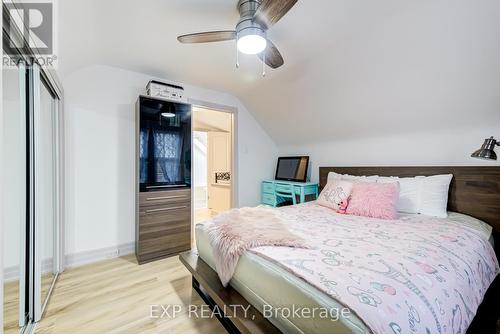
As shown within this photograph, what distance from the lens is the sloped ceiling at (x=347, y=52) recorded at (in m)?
1.59

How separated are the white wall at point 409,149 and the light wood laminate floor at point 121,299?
263 cm

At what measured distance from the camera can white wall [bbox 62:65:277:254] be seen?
2.44 m

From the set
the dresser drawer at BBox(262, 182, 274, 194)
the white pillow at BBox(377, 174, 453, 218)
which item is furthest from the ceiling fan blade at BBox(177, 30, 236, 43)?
the dresser drawer at BBox(262, 182, 274, 194)

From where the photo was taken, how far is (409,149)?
258 cm

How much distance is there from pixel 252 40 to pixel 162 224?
2.24 metres

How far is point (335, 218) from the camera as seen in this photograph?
6.85 feet

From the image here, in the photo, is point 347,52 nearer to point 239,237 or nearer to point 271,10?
point 271,10

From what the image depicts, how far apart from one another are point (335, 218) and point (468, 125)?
5.39 ft

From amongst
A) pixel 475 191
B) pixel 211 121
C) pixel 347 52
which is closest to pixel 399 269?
pixel 475 191

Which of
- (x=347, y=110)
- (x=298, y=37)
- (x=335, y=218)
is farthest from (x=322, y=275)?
(x=347, y=110)

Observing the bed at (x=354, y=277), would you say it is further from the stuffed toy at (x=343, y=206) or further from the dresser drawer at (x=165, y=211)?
the dresser drawer at (x=165, y=211)

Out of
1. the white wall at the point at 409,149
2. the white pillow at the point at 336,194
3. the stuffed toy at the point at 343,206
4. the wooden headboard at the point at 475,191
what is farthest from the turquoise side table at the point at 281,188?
the wooden headboard at the point at 475,191

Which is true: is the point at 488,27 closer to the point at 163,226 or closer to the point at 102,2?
the point at 102,2

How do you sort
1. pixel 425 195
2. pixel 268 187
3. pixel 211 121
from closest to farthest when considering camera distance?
1. pixel 425 195
2. pixel 268 187
3. pixel 211 121
